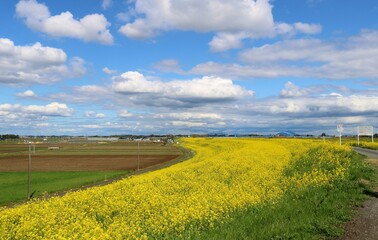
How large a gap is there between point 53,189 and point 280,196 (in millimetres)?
18481

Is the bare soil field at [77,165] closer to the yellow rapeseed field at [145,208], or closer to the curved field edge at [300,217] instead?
the yellow rapeseed field at [145,208]

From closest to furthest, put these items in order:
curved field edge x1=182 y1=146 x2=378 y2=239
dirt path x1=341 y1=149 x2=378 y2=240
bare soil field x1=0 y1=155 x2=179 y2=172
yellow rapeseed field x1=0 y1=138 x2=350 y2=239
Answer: yellow rapeseed field x1=0 y1=138 x2=350 y2=239 < dirt path x1=341 y1=149 x2=378 y2=240 < curved field edge x1=182 y1=146 x2=378 y2=239 < bare soil field x1=0 y1=155 x2=179 y2=172

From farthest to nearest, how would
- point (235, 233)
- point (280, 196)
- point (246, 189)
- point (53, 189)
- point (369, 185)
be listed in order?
point (53, 189), point (369, 185), point (246, 189), point (280, 196), point (235, 233)

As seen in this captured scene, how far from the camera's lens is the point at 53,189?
28.4 metres

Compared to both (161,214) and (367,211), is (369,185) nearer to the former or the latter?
(367,211)

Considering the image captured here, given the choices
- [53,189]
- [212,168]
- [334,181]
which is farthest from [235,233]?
[53,189]

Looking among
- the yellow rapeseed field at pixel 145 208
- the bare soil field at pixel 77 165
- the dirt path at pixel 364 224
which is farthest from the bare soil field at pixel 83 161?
the dirt path at pixel 364 224

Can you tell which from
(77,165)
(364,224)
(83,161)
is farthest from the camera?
(83,161)

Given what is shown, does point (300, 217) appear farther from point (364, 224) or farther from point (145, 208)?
point (145, 208)

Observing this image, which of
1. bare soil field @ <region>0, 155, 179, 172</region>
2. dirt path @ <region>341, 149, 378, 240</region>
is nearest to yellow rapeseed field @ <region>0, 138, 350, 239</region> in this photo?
dirt path @ <region>341, 149, 378, 240</region>

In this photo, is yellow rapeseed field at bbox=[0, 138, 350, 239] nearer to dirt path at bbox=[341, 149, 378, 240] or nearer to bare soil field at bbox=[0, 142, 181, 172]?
dirt path at bbox=[341, 149, 378, 240]

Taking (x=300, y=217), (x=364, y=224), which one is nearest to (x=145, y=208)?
(x=300, y=217)

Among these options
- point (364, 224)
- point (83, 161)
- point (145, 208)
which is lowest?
point (83, 161)

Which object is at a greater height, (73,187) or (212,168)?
(212,168)
